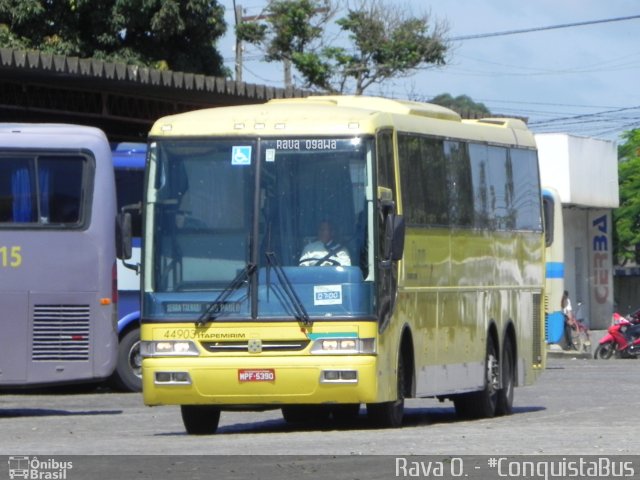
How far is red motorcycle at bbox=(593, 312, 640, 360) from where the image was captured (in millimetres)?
35656

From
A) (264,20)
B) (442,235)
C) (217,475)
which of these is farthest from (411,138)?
(264,20)

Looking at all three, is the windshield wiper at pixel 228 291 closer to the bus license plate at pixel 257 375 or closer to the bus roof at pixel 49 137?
the bus license plate at pixel 257 375

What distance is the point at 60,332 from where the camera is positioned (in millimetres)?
18500

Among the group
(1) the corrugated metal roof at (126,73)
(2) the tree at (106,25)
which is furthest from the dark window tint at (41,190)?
(2) the tree at (106,25)

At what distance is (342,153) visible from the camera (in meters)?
14.9

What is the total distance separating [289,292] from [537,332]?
665cm

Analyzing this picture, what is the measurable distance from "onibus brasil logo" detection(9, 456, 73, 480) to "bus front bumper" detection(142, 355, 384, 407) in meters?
2.62

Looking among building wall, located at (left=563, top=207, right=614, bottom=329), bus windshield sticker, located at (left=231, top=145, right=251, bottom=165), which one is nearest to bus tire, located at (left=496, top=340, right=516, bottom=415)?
bus windshield sticker, located at (left=231, top=145, right=251, bottom=165)

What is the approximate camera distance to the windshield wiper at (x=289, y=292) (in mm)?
14617

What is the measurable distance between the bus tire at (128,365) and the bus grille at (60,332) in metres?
4.45

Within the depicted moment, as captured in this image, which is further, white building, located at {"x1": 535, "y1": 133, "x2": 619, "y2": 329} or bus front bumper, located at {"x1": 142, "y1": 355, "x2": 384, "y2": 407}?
white building, located at {"x1": 535, "y1": 133, "x2": 619, "y2": 329}

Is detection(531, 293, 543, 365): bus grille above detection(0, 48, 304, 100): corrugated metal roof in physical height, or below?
below

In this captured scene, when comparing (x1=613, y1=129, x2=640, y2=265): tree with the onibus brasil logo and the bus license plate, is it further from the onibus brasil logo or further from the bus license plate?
the onibus brasil logo

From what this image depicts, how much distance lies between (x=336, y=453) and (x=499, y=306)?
6672 mm
